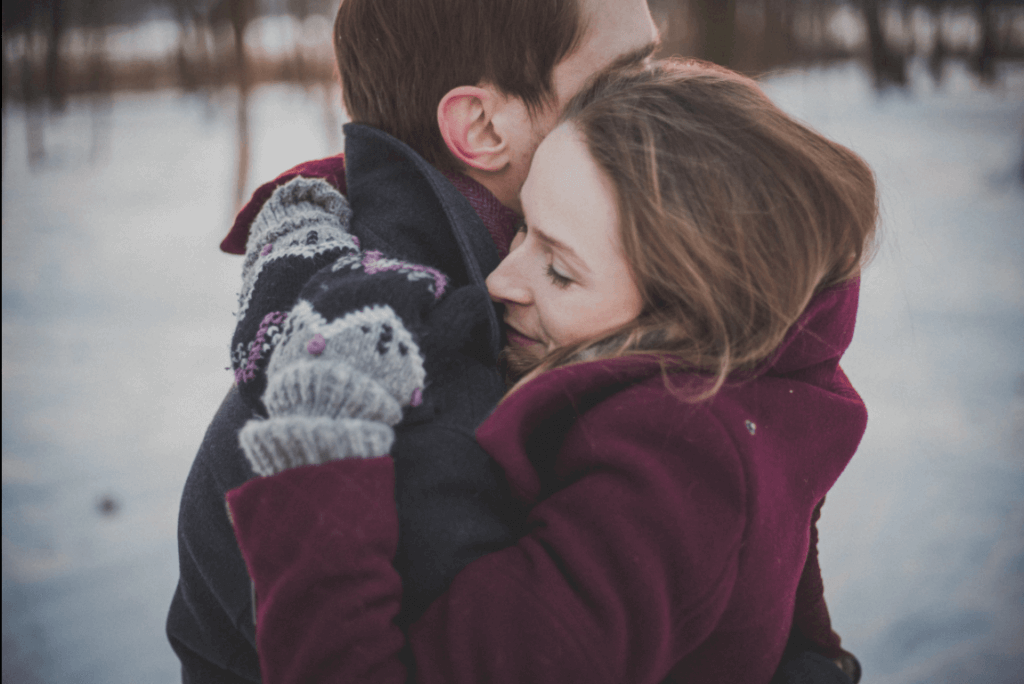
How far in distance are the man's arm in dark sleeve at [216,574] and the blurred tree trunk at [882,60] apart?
12.8 m

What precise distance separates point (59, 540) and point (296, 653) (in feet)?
8.33

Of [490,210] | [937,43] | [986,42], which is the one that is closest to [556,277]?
[490,210]

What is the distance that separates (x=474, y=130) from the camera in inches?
43.9

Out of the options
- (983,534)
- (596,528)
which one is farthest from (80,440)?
(983,534)

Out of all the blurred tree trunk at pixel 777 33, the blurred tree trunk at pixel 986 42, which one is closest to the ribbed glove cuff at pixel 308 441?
the blurred tree trunk at pixel 777 33

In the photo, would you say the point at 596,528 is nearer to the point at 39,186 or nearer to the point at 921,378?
the point at 921,378

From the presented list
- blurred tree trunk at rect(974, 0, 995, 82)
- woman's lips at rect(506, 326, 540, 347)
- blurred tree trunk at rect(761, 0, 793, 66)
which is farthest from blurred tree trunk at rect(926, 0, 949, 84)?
woman's lips at rect(506, 326, 540, 347)

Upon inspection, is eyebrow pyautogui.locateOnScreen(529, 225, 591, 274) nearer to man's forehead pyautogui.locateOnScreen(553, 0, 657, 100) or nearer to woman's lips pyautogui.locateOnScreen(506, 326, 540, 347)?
woman's lips pyautogui.locateOnScreen(506, 326, 540, 347)

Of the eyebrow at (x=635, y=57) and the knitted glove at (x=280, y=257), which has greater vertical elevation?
the eyebrow at (x=635, y=57)

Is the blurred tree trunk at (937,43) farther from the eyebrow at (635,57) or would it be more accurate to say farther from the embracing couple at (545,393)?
the embracing couple at (545,393)

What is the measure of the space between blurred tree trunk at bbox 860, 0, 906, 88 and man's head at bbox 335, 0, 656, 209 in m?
12.1

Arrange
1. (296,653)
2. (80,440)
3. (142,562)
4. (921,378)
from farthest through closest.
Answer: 1. (921,378)
2. (80,440)
3. (142,562)
4. (296,653)

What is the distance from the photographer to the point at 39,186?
7828 mm

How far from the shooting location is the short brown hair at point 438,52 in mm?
1050
